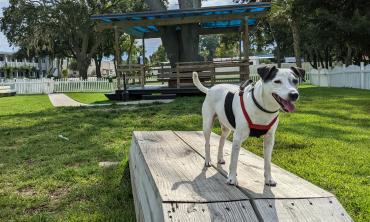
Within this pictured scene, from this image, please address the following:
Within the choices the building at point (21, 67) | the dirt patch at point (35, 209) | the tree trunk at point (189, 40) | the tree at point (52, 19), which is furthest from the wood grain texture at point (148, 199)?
the building at point (21, 67)

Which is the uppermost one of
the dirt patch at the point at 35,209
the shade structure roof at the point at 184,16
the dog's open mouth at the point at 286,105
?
the shade structure roof at the point at 184,16

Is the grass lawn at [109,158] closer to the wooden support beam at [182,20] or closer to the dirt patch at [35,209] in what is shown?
the dirt patch at [35,209]

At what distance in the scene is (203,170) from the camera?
375 cm

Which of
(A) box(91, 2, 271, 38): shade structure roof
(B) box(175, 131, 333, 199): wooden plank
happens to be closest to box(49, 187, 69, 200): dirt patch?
(B) box(175, 131, 333, 199): wooden plank

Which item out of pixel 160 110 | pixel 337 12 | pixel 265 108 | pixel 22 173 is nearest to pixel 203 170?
pixel 265 108

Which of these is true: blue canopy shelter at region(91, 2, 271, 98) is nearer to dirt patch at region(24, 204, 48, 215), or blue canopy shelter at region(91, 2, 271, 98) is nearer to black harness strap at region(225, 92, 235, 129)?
dirt patch at region(24, 204, 48, 215)

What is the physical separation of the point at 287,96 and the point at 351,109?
9.26m

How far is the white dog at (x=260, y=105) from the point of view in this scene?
283 centimetres

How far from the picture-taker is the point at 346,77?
70.3 feet

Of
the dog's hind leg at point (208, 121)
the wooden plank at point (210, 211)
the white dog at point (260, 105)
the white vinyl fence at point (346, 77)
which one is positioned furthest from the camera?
the white vinyl fence at point (346, 77)

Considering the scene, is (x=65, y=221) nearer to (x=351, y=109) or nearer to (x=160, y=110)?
(x=160, y=110)

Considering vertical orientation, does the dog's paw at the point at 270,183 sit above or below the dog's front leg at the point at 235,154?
below

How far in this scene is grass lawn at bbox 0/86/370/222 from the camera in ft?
14.4

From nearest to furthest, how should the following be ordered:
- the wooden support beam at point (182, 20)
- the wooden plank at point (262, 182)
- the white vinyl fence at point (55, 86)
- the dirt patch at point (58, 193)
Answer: the wooden plank at point (262, 182), the dirt patch at point (58, 193), the wooden support beam at point (182, 20), the white vinyl fence at point (55, 86)
